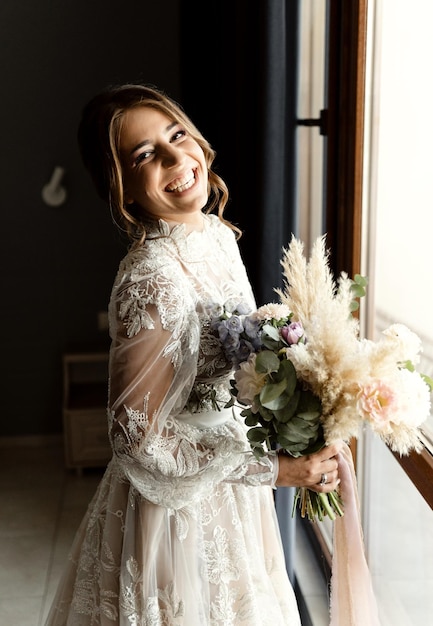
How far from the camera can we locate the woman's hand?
1391 millimetres

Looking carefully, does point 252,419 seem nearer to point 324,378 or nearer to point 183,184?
point 324,378

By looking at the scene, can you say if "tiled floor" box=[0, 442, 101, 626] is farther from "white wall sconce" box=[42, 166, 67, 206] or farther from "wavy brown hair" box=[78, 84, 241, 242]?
"wavy brown hair" box=[78, 84, 241, 242]

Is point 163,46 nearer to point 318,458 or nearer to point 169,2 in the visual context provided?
point 169,2

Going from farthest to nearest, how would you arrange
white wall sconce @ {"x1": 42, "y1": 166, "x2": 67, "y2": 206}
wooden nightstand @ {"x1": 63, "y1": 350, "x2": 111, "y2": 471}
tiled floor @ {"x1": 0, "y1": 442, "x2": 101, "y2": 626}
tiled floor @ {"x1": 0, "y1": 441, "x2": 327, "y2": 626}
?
white wall sconce @ {"x1": 42, "y1": 166, "x2": 67, "y2": 206} → wooden nightstand @ {"x1": 63, "y1": 350, "x2": 111, "y2": 471} → tiled floor @ {"x1": 0, "y1": 442, "x2": 101, "y2": 626} → tiled floor @ {"x1": 0, "y1": 441, "x2": 327, "y2": 626}

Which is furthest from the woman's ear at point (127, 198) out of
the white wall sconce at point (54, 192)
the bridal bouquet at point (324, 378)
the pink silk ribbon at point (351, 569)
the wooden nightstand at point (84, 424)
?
the white wall sconce at point (54, 192)

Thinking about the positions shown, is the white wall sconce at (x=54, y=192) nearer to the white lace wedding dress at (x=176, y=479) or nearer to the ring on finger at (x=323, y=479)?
the white lace wedding dress at (x=176, y=479)

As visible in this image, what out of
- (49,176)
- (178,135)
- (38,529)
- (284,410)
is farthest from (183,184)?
(49,176)

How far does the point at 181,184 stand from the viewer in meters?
1.52

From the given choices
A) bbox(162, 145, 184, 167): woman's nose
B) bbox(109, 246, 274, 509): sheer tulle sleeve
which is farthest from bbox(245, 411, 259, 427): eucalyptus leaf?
bbox(162, 145, 184, 167): woman's nose

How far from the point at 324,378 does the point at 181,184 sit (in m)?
0.54

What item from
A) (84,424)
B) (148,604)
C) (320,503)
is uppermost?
(320,503)

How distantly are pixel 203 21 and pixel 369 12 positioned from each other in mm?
1337

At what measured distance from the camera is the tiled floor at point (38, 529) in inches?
111

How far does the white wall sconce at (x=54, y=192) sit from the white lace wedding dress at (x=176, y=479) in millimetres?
2496
